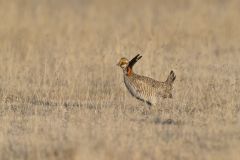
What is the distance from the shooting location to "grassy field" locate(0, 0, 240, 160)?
7.68 meters

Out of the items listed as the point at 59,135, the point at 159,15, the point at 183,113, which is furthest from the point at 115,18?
the point at 59,135

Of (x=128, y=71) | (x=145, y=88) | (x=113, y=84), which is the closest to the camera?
(x=145, y=88)

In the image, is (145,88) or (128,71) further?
(128,71)

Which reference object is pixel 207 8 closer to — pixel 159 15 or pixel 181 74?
pixel 159 15

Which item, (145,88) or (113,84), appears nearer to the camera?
(145,88)

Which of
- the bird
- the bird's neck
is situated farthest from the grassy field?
the bird's neck

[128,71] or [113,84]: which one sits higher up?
[128,71]

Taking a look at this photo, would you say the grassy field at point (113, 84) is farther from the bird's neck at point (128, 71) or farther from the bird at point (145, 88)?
the bird's neck at point (128, 71)

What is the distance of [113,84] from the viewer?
12039mm

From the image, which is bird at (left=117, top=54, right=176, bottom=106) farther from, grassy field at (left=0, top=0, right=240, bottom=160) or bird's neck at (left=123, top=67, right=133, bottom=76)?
grassy field at (left=0, top=0, right=240, bottom=160)

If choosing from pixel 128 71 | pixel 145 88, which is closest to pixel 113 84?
pixel 128 71

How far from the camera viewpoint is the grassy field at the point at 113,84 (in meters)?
7.68

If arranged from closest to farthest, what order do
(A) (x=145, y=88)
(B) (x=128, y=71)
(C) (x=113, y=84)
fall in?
(A) (x=145, y=88) → (B) (x=128, y=71) → (C) (x=113, y=84)

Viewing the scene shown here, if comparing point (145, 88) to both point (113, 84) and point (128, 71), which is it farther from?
point (113, 84)
